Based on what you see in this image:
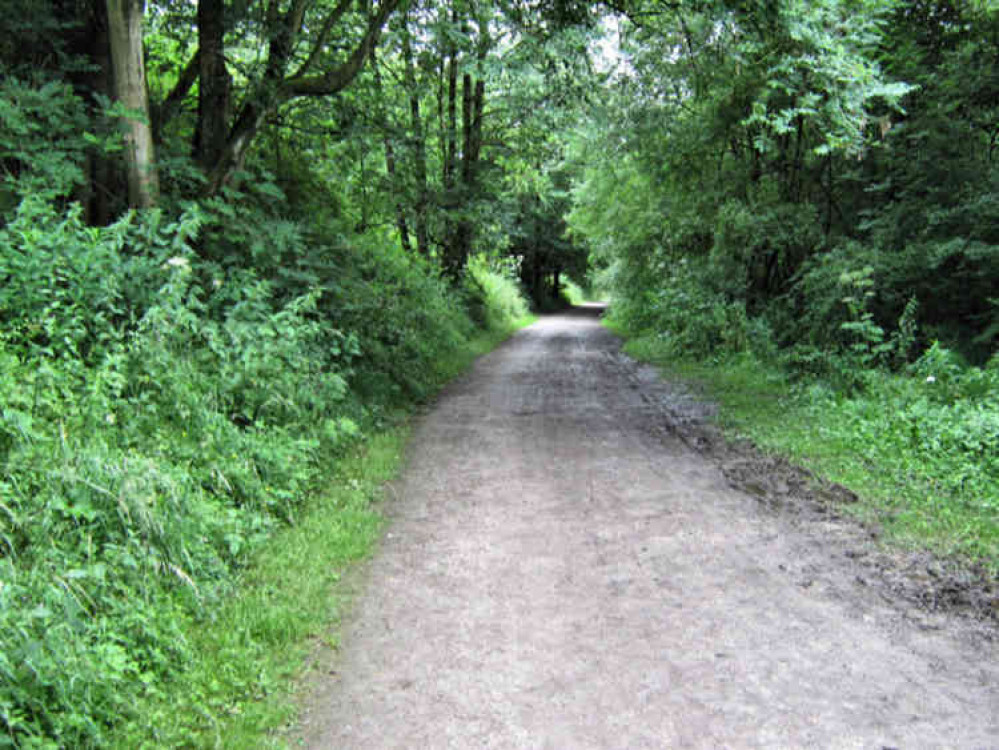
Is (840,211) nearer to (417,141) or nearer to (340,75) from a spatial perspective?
(417,141)

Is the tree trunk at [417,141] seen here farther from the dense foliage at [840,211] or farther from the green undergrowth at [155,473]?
the green undergrowth at [155,473]

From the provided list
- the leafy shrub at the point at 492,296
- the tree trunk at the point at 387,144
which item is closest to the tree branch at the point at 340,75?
the tree trunk at the point at 387,144

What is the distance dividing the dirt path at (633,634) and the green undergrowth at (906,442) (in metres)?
0.74

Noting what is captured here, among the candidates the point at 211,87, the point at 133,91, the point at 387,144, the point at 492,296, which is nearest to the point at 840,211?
the point at 387,144

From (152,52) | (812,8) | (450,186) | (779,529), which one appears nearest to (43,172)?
(152,52)

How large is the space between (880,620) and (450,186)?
14816 millimetres

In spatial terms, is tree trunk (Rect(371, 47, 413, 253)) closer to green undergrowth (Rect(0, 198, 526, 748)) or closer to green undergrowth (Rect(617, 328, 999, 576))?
green undergrowth (Rect(0, 198, 526, 748))

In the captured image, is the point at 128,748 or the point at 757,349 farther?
the point at 757,349

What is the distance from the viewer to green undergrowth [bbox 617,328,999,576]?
17.1 feet

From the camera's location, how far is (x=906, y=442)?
6.88 meters

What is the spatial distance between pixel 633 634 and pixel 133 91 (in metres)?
6.97

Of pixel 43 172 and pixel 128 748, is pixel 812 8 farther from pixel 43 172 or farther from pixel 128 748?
pixel 128 748

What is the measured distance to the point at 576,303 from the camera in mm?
56344

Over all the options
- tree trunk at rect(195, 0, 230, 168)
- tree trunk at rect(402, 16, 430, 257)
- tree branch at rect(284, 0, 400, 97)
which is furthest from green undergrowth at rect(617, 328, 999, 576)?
tree trunk at rect(195, 0, 230, 168)
